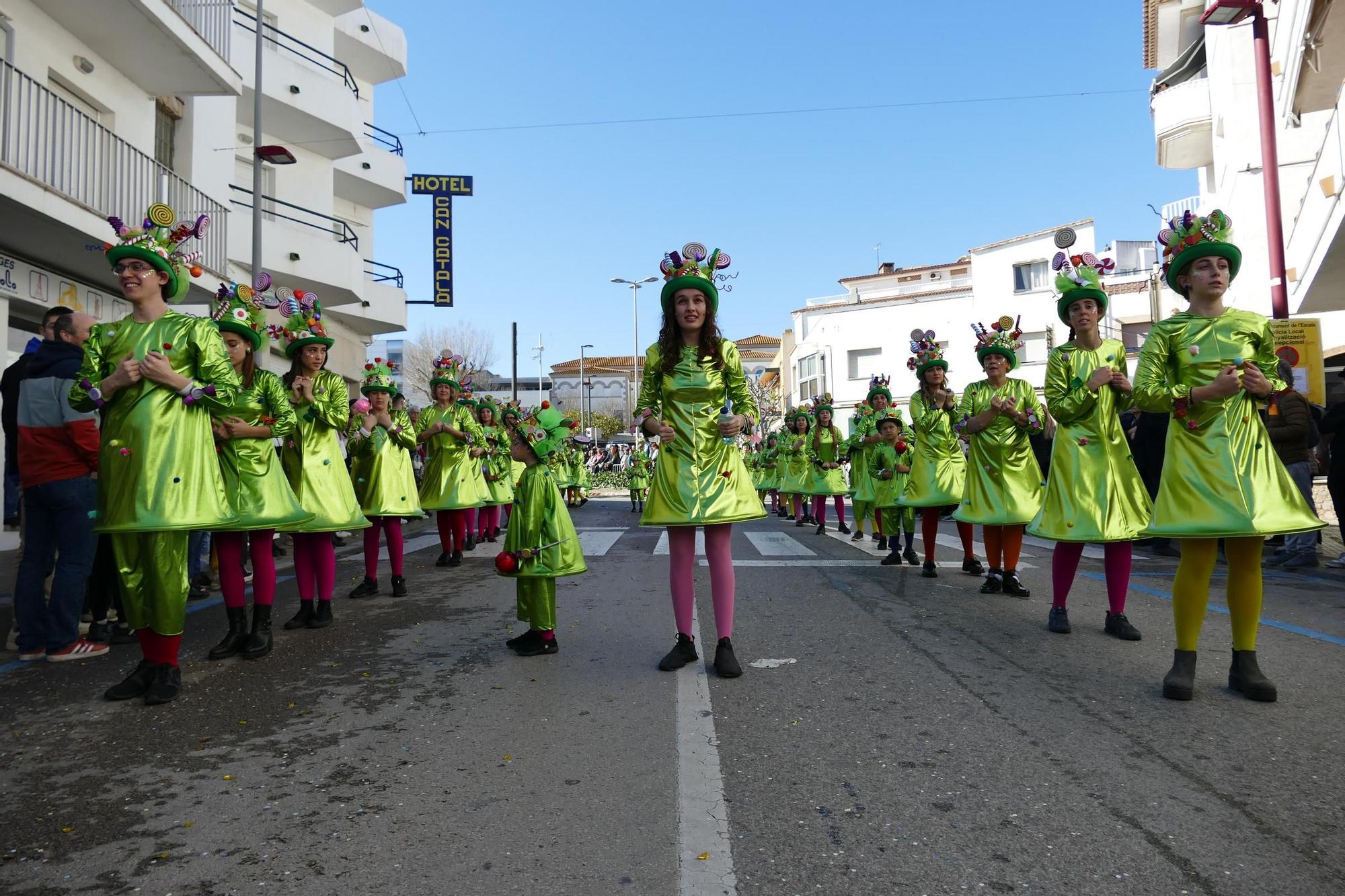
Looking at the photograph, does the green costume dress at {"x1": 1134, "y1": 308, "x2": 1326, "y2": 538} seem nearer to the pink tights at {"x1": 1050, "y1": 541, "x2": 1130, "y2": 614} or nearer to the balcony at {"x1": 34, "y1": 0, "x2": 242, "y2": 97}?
the pink tights at {"x1": 1050, "y1": 541, "x2": 1130, "y2": 614}

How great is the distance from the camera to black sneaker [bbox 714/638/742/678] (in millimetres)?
4250

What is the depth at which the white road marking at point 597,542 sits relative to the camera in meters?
10.6

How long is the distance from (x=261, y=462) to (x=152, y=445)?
1.02 m

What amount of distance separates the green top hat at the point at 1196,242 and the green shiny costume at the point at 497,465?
704 cm

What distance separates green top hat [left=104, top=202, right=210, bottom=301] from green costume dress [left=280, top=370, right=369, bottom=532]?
4.73ft

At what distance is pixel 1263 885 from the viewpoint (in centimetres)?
216

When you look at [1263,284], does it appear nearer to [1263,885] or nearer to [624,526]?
[624,526]

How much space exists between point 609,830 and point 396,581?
5.05 meters

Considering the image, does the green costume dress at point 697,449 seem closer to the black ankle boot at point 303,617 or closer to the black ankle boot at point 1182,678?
the black ankle boot at point 1182,678

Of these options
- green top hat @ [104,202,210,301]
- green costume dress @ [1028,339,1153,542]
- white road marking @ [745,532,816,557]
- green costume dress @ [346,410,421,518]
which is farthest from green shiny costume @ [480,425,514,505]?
green costume dress @ [1028,339,1153,542]

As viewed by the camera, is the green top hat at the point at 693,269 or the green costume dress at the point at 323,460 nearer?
the green top hat at the point at 693,269

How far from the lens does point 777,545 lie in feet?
37.2

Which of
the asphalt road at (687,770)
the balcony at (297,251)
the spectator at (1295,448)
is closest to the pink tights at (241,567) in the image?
the asphalt road at (687,770)

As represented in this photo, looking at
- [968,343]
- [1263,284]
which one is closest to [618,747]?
[1263,284]
